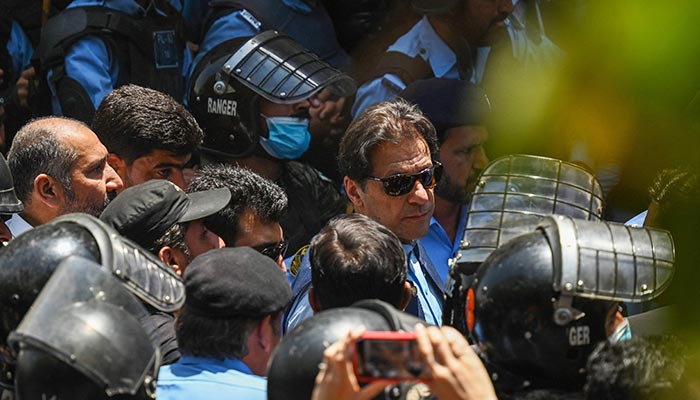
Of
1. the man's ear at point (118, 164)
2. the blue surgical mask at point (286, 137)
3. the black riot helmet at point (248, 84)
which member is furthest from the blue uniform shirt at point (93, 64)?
the man's ear at point (118, 164)

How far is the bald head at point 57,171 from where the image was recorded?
16.5ft

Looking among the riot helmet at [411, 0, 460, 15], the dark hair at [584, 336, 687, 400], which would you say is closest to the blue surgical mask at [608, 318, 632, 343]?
the dark hair at [584, 336, 687, 400]

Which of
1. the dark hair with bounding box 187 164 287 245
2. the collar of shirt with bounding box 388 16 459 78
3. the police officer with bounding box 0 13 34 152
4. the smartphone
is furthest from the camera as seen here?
the police officer with bounding box 0 13 34 152

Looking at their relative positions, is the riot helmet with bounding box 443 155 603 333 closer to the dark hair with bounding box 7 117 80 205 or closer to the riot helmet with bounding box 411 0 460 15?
the dark hair with bounding box 7 117 80 205

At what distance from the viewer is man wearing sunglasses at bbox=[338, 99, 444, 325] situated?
5.07 metres

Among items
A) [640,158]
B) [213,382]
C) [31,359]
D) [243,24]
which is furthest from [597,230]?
[243,24]

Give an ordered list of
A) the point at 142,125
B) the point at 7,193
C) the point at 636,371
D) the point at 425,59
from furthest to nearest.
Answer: the point at 425,59 < the point at 142,125 < the point at 7,193 < the point at 636,371

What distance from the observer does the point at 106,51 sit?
21.8 ft

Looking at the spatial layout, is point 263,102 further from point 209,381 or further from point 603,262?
point 603,262

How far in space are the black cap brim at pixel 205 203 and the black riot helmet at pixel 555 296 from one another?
160cm

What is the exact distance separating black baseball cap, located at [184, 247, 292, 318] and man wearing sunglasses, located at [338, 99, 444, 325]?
144cm

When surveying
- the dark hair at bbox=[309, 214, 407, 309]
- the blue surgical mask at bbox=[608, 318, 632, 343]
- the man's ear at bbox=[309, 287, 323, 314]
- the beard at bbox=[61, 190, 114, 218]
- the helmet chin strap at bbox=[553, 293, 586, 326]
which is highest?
the helmet chin strap at bbox=[553, 293, 586, 326]

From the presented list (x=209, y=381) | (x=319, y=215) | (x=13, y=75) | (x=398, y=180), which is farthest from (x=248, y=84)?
(x=209, y=381)

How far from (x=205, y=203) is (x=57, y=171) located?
671 millimetres
